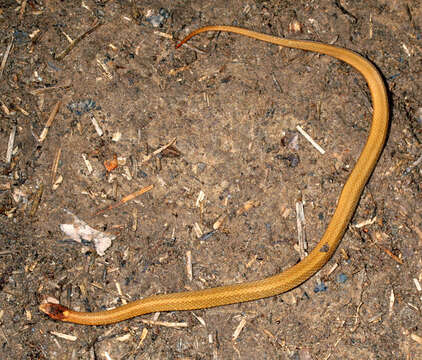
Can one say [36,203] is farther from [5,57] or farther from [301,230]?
[301,230]

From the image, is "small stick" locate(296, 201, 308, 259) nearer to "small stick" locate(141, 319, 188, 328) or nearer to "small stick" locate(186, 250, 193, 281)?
"small stick" locate(186, 250, 193, 281)

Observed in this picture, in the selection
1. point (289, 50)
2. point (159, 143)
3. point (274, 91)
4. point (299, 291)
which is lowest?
point (299, 291)

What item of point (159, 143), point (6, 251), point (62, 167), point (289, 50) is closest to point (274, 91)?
point (289, 50)

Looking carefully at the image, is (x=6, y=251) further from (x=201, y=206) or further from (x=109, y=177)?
(x=201, y=206)

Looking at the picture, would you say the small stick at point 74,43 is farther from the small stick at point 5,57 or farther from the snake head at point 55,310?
the snake head at point 55,310

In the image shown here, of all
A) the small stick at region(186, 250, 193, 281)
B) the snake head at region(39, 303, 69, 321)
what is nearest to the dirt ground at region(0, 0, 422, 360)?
the small stick at region(186, 250, 193, 281)

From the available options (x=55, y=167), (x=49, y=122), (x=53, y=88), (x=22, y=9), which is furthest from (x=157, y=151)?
(x=22, y=9)

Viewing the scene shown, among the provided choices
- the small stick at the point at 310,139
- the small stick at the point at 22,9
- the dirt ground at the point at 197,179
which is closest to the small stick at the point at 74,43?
the dirt ground at the point at 197,179
